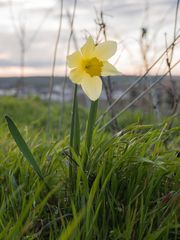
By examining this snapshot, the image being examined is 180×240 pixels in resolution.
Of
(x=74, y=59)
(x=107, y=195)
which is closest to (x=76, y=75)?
(x=74, y=59)

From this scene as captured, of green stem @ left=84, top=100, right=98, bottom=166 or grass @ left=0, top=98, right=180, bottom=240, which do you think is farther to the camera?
green stem @ left=84, top=100, right=98, bottom=166

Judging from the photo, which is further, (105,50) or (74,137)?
(74,137)

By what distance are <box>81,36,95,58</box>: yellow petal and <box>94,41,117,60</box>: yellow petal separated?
18mm

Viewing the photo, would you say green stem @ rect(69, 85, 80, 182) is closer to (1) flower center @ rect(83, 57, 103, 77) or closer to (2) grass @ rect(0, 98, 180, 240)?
(2) grass @ rect(0, 98, 180, 240)

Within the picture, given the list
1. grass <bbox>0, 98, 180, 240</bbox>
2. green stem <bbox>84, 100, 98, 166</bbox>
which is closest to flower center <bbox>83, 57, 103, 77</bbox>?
green stem <bbox>84, 100, 98, 166</bbox>

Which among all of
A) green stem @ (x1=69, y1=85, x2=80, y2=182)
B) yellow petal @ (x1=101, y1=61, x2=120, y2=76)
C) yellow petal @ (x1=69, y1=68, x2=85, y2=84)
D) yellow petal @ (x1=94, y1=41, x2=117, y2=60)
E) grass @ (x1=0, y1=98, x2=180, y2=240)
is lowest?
grass @ (x1=0, y1=98, x2=180, y2=240)

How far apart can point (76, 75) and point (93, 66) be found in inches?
3.0

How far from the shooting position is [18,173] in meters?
1.94

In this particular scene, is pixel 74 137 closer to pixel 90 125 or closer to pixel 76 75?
pixel 90 125

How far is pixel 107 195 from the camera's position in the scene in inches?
62.7

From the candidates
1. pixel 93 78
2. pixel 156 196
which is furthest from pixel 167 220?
pixel 93 78

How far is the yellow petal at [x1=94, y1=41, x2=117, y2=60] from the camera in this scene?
→ 152 centimetres

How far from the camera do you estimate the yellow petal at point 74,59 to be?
1.46 m

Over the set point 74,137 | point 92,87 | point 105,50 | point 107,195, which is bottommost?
point 107,195
